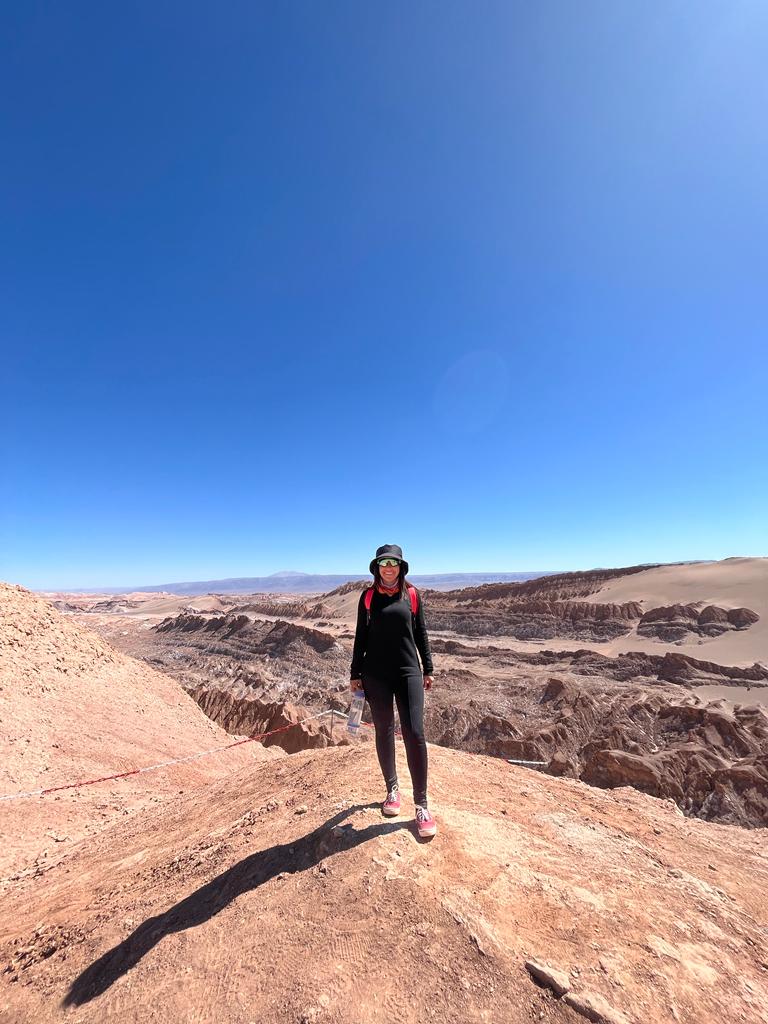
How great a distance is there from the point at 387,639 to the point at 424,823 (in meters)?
1.34

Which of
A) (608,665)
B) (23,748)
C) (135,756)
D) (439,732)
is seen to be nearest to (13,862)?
(23,748)

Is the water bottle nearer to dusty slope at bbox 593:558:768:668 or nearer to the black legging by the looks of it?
the black legging

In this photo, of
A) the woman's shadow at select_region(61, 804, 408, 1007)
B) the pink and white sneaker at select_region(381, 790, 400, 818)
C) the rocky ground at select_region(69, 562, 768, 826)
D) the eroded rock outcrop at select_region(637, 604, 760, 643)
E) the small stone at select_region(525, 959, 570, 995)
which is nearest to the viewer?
the small stone at select_region(525, 959, 570, 995)

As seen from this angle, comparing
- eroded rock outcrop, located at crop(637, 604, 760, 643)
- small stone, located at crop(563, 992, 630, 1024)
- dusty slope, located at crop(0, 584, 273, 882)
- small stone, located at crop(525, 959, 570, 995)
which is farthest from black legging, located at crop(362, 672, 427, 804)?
eroded rock outcrop, located at crop(637, 604, 760, 643)

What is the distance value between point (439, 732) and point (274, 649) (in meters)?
25.2

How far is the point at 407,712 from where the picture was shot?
11.1ft

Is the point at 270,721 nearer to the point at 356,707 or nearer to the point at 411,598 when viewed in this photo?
the point at 356,707

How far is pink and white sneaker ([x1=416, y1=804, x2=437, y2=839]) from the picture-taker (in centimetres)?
325

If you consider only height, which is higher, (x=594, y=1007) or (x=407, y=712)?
(x=407, y=712)

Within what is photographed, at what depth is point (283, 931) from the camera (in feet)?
8.23

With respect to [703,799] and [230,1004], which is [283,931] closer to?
[230,1004]

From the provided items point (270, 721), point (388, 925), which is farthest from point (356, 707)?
point (270, 721)

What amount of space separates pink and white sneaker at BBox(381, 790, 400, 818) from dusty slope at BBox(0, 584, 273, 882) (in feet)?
14.8

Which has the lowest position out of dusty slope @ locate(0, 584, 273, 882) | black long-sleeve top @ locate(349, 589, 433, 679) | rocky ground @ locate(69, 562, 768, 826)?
rocky ground @ locate(69, 562, 768, 826)
